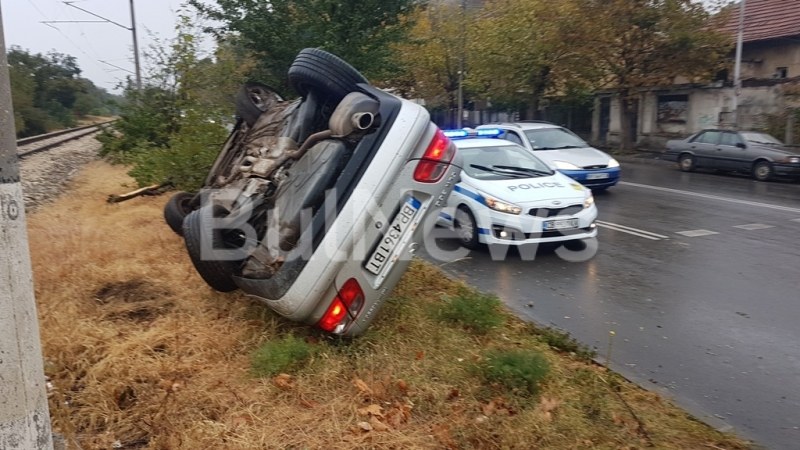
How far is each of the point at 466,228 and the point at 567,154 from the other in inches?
241

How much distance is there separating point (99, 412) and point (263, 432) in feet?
3.38

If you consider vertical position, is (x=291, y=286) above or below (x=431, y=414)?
above

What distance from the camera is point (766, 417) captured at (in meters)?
4.13

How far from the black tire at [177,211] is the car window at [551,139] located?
357 inches

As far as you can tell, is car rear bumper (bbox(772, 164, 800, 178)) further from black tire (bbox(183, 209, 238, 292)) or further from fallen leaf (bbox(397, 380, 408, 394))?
black tire (bbox(183, 209, 238, 292))

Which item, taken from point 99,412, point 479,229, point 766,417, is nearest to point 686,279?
point 479,229

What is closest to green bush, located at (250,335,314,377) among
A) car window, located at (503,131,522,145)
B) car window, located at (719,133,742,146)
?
car window, located at (503,131,522,145)

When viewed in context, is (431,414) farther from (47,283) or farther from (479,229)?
(479,229)

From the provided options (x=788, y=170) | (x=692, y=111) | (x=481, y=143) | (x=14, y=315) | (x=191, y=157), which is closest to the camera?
(x=14, y=315)

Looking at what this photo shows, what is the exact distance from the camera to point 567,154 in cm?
1418

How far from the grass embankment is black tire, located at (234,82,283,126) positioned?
6.28ft

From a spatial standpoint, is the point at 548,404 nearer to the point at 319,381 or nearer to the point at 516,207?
the point at 319,381

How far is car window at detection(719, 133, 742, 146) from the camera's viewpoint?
18.6 metres

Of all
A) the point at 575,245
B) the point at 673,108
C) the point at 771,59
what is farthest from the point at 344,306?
the point at 771,59
